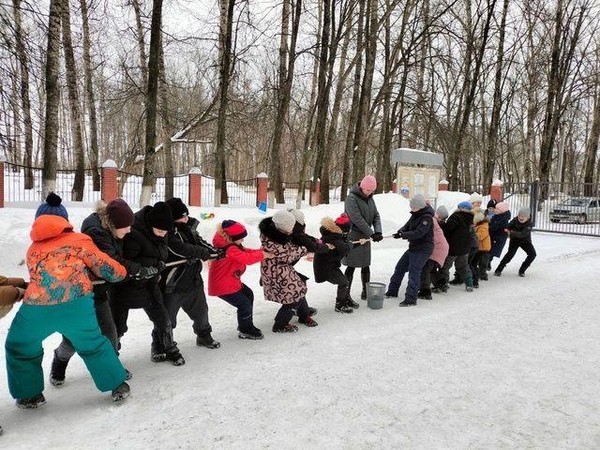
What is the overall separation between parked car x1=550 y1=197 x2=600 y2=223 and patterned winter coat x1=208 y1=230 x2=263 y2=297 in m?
15.4

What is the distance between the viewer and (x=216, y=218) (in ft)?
36.2

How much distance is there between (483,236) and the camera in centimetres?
A: 796

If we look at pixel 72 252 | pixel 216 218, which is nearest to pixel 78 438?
pixel 72 252

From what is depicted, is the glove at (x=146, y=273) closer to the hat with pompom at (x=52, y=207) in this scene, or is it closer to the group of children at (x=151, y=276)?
the group of children at (x=151, y=276)

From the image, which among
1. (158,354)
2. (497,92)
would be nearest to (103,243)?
(158,354)

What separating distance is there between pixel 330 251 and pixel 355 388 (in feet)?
7.57

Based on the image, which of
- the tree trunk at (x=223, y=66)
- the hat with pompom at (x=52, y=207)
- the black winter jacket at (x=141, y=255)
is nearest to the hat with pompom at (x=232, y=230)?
the black winter jacket at (x=141, y=255)

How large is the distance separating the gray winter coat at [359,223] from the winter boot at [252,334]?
1.97 m

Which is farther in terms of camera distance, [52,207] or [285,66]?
[285,66]

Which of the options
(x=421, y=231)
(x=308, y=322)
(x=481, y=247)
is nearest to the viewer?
(x=308, y=322)

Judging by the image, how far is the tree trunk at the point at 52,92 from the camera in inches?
400

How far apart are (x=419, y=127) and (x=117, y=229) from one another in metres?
28.5

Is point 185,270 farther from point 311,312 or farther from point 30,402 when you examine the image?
point 311,312

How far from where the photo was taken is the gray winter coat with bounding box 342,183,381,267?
21.3 ft
